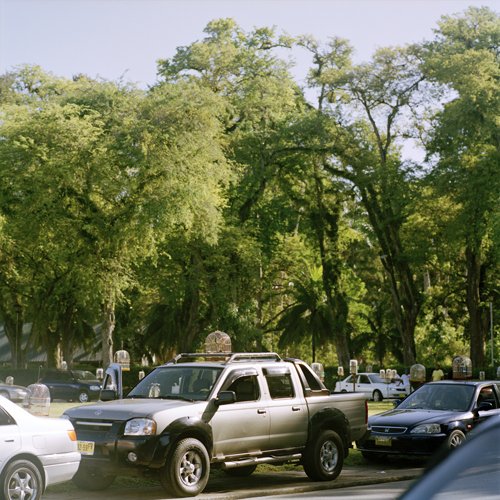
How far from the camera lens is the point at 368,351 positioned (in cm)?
6034

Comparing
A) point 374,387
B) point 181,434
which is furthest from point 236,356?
point 374,387

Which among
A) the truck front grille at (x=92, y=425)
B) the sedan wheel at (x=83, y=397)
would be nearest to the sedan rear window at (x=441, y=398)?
the truck front grille at (x=92, y=425)

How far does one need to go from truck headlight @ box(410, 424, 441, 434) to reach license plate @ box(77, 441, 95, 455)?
248 inches

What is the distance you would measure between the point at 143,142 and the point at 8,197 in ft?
22.2

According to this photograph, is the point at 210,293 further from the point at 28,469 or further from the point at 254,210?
the point at 28,469

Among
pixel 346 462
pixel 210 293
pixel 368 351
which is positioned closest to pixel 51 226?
pixel 210 293

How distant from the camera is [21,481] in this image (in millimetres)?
8141

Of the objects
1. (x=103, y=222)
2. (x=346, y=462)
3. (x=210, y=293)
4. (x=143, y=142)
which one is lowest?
(x=346, y=462)

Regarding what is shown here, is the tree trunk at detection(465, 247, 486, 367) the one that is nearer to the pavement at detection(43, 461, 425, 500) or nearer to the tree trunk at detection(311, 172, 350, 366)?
the tree trunk at detection(311, 172, 350, 366)

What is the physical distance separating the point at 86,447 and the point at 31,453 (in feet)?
4.11

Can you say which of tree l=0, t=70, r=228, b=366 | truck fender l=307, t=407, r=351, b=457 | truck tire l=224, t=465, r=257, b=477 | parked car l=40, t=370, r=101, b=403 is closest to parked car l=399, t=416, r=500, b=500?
truck fender l=307, t=407, r=351, b=457

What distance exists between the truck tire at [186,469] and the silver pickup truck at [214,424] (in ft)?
0.04

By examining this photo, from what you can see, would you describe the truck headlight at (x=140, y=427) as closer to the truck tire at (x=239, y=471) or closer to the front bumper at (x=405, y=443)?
the truck tire at (x=239, y=471)

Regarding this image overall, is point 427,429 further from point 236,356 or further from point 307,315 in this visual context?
point 307,315
